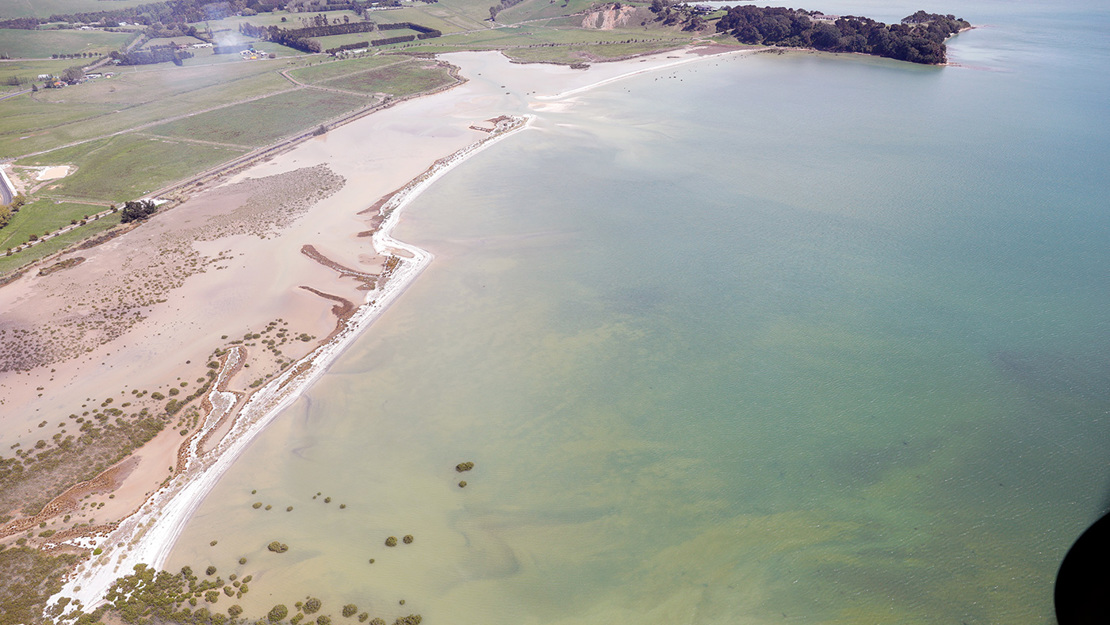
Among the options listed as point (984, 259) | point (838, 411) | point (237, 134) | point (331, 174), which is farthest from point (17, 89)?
point (984, 259)

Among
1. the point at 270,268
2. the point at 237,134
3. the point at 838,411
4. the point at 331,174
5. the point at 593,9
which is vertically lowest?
the point at 838,411

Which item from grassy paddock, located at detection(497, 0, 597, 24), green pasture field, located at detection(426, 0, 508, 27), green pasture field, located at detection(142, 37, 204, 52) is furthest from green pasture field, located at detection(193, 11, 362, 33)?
grassy paddock, located at detection(497, 0, 597, 24)

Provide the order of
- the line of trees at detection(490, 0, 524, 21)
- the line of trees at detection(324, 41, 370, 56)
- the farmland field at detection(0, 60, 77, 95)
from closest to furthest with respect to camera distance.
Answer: the farmland field at detection(0, 60, 77, 95) → the line of trees at detection(324, 41, 370, 56) → the line of trees at detection(490, 0, 524, 21)

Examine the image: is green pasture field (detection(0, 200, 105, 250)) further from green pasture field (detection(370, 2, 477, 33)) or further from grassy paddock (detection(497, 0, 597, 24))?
grassy paddock (detection(497, 0, 597, 24))

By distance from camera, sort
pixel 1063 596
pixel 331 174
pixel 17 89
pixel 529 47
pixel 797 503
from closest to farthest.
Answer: pixel 1063 596 < pixel 797 503 < pixel 331 174 < pixel 17 89 < pixel 529 47

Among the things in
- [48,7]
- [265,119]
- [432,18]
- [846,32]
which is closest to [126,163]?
[265,119]

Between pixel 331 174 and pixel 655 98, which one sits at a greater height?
pixel 655 98

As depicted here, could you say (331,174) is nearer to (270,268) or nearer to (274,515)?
(270,268)
